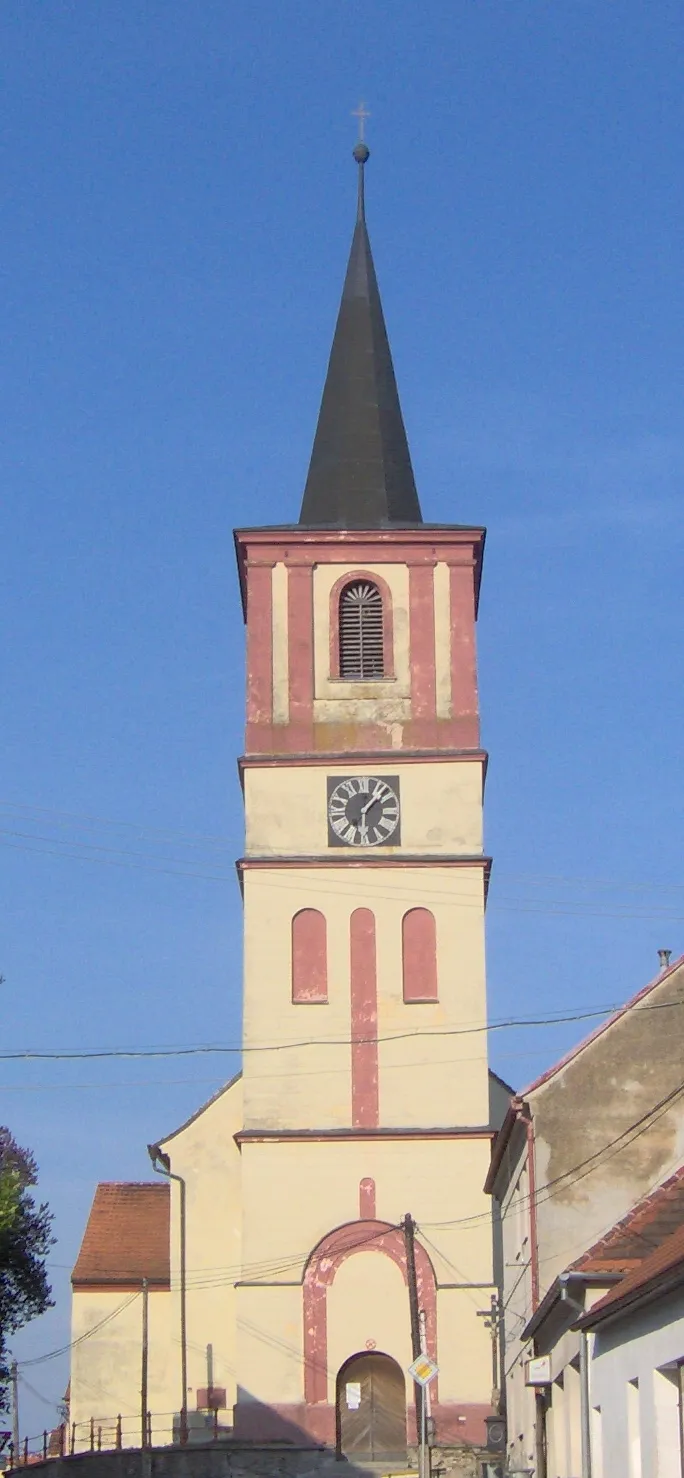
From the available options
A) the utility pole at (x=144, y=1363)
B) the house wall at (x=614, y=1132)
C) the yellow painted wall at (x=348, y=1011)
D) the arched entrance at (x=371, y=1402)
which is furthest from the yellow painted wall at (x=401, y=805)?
the house wall at (x=614, y=1132)

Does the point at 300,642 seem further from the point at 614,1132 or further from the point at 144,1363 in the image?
the point at 614,1132

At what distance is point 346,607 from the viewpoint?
1821 inches

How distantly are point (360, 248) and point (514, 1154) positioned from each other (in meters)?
25.0

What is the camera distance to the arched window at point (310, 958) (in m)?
43.4

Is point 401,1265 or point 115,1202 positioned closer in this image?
point 401,1265

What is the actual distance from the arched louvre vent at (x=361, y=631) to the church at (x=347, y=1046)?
0.14 feet

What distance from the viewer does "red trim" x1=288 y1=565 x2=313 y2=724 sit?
149 feet

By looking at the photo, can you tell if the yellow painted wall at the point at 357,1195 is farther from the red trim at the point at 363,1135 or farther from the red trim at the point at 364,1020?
the red trim at the point at 364,1020

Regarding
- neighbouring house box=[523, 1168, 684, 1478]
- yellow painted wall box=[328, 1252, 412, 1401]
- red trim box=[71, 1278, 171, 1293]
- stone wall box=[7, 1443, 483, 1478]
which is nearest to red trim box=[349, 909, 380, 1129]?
yellow painted wall box=[328, 1252, 412, 1401]

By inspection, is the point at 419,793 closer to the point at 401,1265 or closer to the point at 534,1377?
the point at 401,1265

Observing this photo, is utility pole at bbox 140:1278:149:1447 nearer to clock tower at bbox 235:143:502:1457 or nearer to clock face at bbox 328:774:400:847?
clock tower at bbox 235:143:502:1457

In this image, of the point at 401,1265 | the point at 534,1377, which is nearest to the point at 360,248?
the point at 401,1265

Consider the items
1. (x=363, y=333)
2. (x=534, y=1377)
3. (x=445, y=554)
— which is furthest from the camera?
(x=363, y=333)

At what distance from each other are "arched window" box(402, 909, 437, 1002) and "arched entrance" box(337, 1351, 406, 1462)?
22.4 ft
